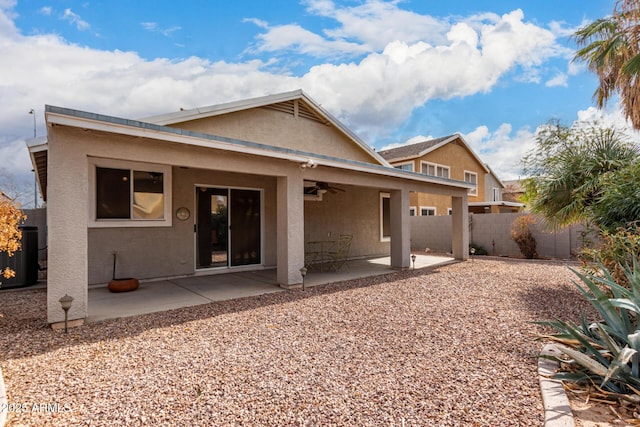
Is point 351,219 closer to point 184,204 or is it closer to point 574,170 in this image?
point 184,204

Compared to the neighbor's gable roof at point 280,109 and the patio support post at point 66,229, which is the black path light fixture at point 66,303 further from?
the neighbor's gable roof at point 280,109

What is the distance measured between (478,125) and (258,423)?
27312 mm

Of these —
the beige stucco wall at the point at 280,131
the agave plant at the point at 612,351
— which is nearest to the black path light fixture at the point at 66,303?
the beige stucco wall at the point at 280,131

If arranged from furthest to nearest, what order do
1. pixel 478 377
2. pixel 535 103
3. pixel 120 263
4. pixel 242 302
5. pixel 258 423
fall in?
pixel 535 103 → pixel 120 263 → pixel 242 302 → pixel 478 377 → pixel 258 423

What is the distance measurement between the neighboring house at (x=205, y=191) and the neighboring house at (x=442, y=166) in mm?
8115

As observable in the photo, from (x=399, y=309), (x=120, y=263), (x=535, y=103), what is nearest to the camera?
(x=399, y=309)

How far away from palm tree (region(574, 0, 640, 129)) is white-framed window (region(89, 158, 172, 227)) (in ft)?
37.9

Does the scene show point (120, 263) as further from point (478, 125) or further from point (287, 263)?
point (478, 125)

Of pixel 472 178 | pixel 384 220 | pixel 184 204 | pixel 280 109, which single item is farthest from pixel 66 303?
pixel 472 178

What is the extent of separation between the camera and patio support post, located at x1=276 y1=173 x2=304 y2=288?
7285mm

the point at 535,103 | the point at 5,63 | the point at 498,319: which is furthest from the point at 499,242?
the point at 5,63

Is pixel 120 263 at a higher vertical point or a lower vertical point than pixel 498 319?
higher

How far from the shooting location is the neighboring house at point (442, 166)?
66.3ft

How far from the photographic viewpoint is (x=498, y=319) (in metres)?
5.18
